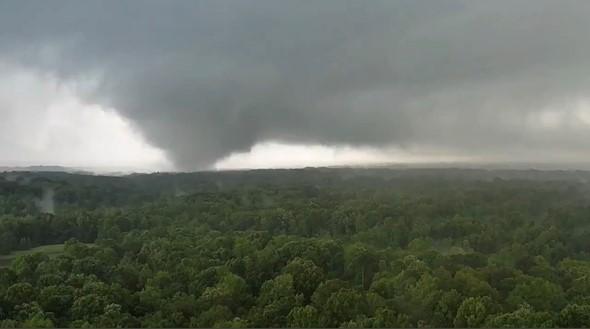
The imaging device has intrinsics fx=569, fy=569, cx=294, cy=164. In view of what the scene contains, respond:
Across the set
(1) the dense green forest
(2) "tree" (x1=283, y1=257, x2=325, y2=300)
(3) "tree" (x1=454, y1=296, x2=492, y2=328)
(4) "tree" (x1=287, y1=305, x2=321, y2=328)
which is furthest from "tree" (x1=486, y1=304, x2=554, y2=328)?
(2) "tree" (x1=283, y1=257, x2=325, y2=300)

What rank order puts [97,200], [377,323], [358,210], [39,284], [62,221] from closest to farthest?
[377,323] → [39,284] → [62,221] → [358,210] → [97,200]

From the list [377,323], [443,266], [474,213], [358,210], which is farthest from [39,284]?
A: [474,213]

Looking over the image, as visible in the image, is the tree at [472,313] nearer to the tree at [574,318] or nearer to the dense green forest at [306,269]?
the dense green forest at [306,269]

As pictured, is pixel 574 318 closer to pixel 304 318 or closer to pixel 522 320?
pixel 522 320

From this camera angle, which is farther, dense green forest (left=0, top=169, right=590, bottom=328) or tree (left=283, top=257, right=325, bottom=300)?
tree (left=283, top=257, right=325, bottom=300)

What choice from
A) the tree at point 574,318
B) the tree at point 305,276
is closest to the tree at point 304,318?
the tree at point 305,276

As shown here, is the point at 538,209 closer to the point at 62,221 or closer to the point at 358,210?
the point at 358,210

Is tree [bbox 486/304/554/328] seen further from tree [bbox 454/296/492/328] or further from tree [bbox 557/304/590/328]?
tree [bbox 454/296/492/328]

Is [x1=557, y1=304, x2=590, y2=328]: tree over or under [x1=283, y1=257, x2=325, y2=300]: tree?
under
